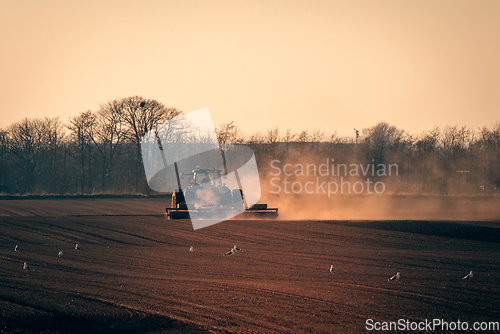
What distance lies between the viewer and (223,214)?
21719 mm

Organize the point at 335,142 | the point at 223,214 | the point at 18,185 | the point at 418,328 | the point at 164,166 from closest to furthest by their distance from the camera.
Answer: the point at 418,328 → the point at 223,214 → the point at 164,166 → the point at 18,185 → the point at 335,142

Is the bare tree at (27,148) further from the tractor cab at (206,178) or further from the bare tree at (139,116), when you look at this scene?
the tractor cab at (206,178)

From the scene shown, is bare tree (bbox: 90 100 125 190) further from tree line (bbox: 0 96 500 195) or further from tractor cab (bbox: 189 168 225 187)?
tractor cab (bbox: 189 168 225 187)

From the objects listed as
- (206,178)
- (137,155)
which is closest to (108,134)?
(137,155)

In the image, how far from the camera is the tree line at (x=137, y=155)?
48.1 metres

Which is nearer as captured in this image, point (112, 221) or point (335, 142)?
point (112, 221)

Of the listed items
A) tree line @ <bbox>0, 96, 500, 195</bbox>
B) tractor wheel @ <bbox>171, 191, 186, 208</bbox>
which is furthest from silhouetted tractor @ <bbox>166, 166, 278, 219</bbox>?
tree line @ <bbox>0, 96, 500, 195</bbox>

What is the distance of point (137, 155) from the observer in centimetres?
4844

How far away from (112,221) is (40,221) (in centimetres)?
399

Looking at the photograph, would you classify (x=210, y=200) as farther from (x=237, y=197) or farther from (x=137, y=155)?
(x=137, y=155)

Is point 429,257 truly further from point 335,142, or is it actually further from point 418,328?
point 335,142

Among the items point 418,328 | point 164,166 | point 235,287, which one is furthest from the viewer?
point 164,166

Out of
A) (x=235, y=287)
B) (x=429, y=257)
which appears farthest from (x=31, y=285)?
(x=429, y=257)

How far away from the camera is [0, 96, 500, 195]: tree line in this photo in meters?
48.1
